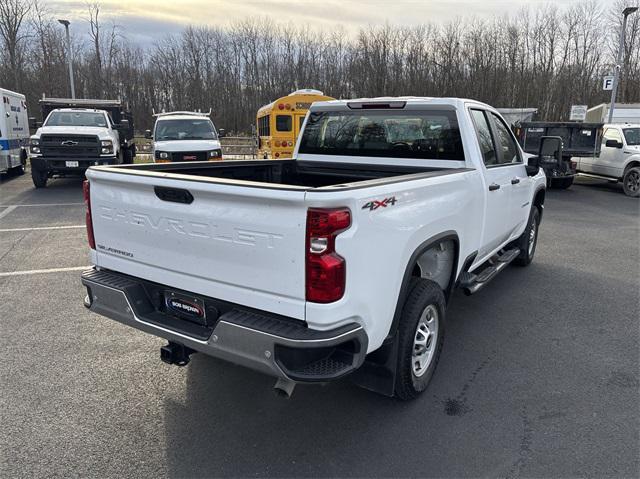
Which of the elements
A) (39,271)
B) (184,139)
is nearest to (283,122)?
(184,139)

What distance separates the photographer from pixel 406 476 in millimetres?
2637

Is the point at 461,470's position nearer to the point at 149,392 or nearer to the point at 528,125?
the point at 149,392

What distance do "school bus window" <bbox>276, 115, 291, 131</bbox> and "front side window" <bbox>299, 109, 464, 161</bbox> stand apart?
12040 mm

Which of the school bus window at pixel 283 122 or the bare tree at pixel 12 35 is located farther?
the bare tree at pixel 12 35

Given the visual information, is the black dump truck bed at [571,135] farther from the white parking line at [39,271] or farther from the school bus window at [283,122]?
the white parking line at [39,271]

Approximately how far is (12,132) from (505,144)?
16254 mm

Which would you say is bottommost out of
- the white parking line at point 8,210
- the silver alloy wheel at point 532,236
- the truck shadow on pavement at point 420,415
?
the truck shadow on pavement at point 420,415

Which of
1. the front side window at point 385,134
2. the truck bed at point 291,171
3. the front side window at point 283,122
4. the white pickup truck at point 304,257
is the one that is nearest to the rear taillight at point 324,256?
the white pickup truck at point 304,257

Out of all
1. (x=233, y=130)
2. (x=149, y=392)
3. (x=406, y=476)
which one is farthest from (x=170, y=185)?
(x=233, y=130)

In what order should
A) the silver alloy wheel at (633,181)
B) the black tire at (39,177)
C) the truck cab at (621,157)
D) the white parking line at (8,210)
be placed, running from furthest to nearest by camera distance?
the truck cab at (621,157) < the silver alloy wheel at (633,181) < the black tire at (39,177) < the white parking line at (8,210)

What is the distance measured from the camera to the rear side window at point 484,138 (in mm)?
4348

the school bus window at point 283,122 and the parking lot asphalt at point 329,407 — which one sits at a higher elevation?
the school bus window at point 283,122

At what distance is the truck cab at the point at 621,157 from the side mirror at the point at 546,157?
9218 mm

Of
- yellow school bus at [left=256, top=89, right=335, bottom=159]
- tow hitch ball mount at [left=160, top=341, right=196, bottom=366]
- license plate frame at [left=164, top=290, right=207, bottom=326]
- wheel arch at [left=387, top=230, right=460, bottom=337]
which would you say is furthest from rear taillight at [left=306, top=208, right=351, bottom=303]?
yellow school bus at [left=256, top=89, right=335, bottom=159]
